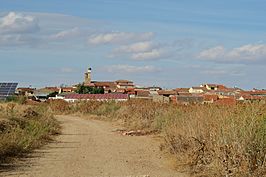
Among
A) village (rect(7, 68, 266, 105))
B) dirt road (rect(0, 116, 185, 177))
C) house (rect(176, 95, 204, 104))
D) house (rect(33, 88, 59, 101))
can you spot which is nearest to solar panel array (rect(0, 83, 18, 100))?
village (rect(7, 68, 266, 105))

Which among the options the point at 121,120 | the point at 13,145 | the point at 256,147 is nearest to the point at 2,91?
the point at 121,120

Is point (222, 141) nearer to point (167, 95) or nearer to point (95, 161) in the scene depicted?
point (95, 161)

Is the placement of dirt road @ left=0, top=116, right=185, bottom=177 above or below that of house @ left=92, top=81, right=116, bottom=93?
below

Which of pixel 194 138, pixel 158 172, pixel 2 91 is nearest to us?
pixel 158 172

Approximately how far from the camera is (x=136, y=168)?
56.4 feet

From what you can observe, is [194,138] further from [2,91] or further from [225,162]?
[2,91]

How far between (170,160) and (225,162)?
18.5 ft

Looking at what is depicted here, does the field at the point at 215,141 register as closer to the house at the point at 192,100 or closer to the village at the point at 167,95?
the village at the point at 167,95

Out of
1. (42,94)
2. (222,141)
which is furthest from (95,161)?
(42,94)

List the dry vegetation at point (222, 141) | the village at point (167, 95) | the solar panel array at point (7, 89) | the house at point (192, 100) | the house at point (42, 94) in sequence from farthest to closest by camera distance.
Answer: the house at point (42, 94)
the solar panel array at point (7, 89)
the house at point (192, 100)
the village at point (167, 95)
the dry vegetation at point (222, 141)

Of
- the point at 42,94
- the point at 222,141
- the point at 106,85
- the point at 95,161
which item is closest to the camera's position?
the point at 222,141

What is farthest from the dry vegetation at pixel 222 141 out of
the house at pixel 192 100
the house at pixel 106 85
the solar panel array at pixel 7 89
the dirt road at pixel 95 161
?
the house at pixel 106 85

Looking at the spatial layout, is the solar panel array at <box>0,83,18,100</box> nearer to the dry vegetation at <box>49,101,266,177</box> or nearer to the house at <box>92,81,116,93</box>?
the dry vegetation at <box>49,101,266,177</box>

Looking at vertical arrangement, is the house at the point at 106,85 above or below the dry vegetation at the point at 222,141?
above
